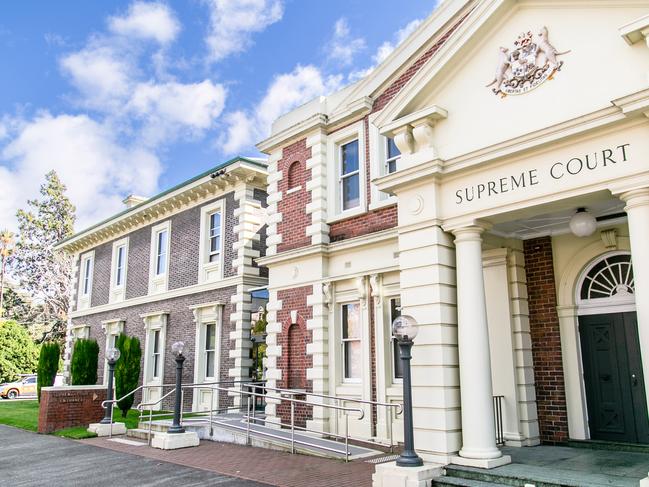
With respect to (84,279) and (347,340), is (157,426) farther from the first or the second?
(84,279)

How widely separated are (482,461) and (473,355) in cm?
139

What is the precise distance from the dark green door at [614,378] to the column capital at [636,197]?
3.03 metres

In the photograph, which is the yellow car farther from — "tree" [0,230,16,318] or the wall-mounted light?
the wall-mounted light

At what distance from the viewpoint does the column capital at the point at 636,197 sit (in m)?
6.70

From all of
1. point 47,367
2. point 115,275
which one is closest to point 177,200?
point 115,275

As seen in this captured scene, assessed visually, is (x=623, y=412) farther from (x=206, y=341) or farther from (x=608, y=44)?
(x=206, y=341)

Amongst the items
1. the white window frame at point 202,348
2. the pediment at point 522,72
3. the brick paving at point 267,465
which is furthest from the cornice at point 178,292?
the pediment at point 522,72

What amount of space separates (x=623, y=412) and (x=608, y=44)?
5576 millimetres

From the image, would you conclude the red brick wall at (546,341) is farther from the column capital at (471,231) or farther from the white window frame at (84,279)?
the white window frame at (84,279)

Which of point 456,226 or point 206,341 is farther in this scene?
point 206,341

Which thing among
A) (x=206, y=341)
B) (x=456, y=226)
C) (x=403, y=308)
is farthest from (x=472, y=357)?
(x=206, y=341)

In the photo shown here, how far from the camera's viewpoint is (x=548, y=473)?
7.19m

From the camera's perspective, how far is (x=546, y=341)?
9.90m

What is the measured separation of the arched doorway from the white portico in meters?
0.03
